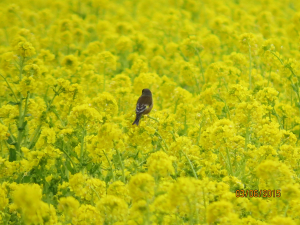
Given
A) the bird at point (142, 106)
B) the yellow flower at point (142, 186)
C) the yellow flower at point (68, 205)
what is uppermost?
the yellow flower at point (142, 186)

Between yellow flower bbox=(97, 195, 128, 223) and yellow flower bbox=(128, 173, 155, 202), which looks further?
yellow flower bbox=(97, 195, 128, 223)

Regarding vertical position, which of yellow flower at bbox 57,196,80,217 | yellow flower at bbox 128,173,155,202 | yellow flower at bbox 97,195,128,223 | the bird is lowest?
yellow flower at bbox 57,196,80,217

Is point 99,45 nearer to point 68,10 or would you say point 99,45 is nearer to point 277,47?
point 277,47

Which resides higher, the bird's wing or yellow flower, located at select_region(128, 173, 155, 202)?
yellow flower, located at select_region(128, 173, 155, 202)

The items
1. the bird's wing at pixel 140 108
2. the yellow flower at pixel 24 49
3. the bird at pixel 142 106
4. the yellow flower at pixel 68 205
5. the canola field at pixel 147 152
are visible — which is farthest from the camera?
the yellow flower at pixel 24 49

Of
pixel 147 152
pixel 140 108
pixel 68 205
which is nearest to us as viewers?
pixel 68 205

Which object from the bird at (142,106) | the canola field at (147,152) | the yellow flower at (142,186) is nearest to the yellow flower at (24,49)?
the canola field at (147,152)

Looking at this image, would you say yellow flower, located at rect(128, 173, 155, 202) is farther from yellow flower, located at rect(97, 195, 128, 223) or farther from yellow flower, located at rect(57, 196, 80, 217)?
yellow flower, located at rect(57, 196, 80, 217)

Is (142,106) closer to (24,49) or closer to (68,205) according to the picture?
(24,49)

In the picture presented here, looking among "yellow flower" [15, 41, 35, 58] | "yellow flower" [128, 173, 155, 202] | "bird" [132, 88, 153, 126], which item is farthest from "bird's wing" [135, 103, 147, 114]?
"yellow flower" [128, 173, 155, 202]
